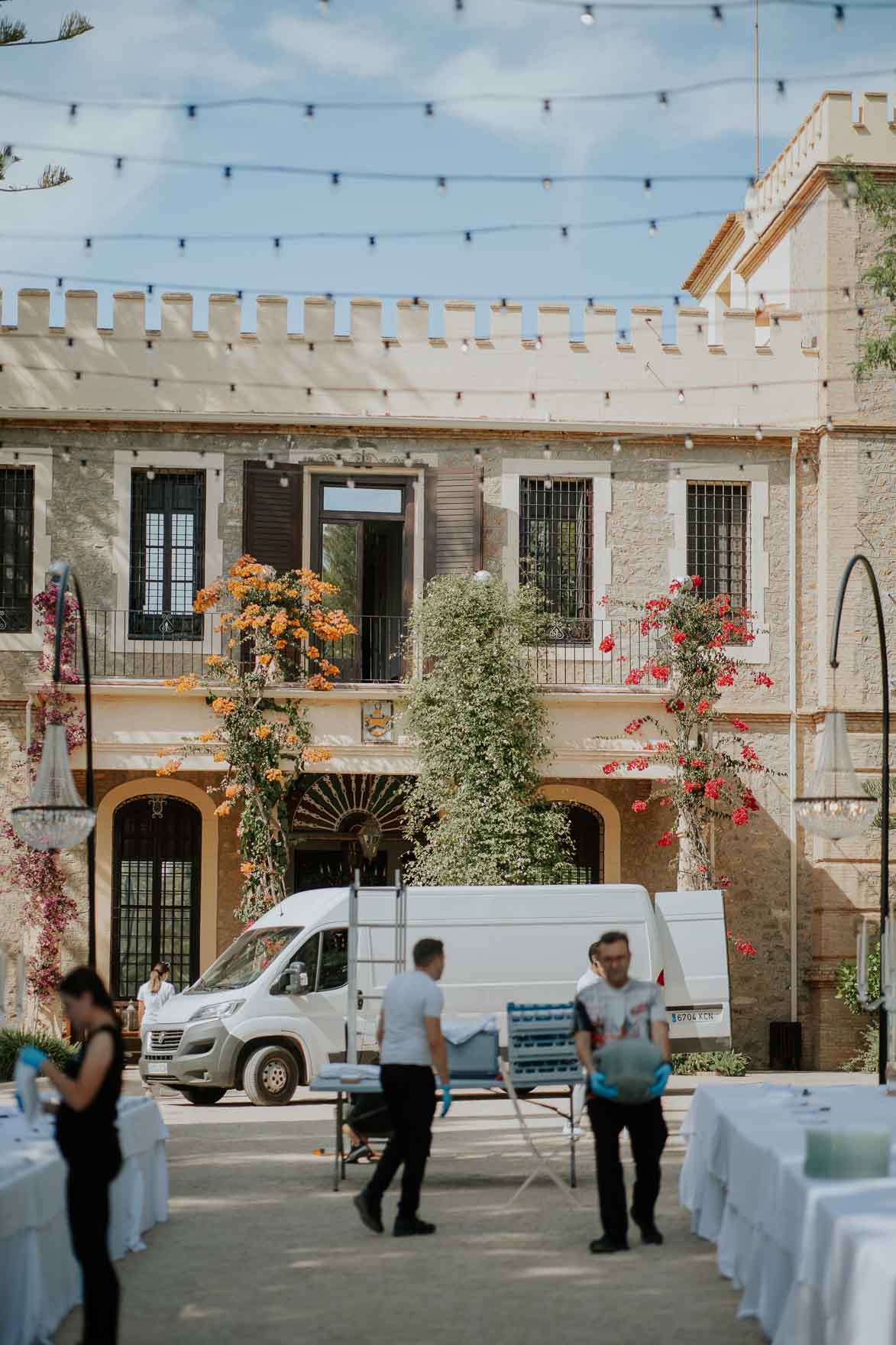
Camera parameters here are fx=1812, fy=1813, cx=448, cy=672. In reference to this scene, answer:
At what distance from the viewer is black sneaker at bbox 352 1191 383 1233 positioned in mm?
9539

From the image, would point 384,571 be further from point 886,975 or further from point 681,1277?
point 681,1277

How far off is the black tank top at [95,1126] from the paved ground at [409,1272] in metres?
0.90

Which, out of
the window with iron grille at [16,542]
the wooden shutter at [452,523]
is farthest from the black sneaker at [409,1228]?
the window with iron grille at [16,542]

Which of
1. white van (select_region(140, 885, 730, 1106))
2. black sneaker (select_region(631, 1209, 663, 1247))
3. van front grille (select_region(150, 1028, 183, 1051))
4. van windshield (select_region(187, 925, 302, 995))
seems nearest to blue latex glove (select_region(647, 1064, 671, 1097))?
black sneaker (select_region(631, 1209, 663, 1247))

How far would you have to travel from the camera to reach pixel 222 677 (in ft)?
72.3

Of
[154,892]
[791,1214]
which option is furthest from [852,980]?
[791,1214]

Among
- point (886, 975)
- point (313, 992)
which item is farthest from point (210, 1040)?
point (886, 975)

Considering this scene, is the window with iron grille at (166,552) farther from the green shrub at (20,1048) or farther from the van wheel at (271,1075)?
the van wheel at (271,1075)

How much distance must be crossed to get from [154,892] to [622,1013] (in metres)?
14.8

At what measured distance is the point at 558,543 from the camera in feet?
77.2

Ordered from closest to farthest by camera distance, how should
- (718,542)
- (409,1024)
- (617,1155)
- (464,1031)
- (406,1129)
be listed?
(617,1155) → (406,1129) → (409,1024) → (464,1031) → (718,542)

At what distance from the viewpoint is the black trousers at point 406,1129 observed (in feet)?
31.2

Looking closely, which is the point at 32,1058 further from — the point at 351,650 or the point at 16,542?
the point at 16,542

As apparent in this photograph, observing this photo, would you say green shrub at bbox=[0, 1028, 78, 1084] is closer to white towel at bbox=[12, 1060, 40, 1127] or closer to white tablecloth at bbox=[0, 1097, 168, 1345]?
white tablecloth at bbox=[0, 1097, 168, 1345]
